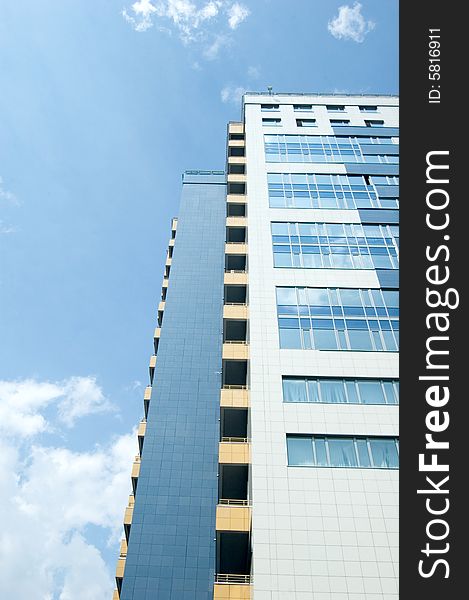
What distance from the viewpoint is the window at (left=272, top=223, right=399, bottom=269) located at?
2848 cm

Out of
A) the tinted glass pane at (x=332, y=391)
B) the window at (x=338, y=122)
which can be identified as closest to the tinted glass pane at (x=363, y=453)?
the tinted glass pane at (x=332, y=391)

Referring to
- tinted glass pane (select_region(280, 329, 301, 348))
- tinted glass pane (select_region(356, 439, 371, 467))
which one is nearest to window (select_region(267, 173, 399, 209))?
tinted glass pane (select_region(280, 329, 301, 348))

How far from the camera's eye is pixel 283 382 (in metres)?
22.6

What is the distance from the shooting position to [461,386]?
44.1 ft

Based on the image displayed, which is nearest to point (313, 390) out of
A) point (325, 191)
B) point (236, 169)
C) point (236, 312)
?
point (236, 312)

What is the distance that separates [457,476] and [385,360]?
11.2 metres

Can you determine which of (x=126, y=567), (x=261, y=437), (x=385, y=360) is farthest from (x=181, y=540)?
(x=385, y=360)

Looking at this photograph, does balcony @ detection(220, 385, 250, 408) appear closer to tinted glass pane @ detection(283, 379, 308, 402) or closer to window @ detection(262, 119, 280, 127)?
tinted glass pane @ detection(283, 379, 308, 402)

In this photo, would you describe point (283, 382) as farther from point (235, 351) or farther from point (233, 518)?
point (233, 518)

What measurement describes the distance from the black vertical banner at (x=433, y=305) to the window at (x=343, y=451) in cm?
686

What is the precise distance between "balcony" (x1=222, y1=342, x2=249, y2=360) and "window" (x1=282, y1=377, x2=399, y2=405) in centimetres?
389

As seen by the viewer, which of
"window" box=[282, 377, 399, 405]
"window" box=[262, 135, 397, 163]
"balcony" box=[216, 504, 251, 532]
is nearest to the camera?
"balcony" box=[216, 504, 251, 532]

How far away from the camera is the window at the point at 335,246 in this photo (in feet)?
93.5

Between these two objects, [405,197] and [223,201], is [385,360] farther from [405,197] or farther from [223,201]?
[223,201]
